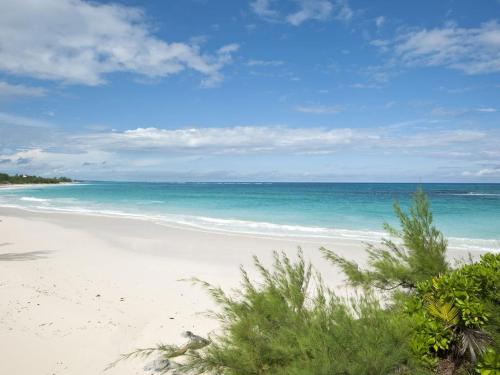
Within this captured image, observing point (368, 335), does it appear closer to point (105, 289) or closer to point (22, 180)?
point (105, 289)

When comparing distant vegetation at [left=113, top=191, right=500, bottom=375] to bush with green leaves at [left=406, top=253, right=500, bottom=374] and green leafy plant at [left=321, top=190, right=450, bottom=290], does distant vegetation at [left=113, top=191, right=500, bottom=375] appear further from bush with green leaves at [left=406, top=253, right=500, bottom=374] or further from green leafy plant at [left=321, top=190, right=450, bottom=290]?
green leafy plant at [left=321, top=190, right=450, bottom=290]

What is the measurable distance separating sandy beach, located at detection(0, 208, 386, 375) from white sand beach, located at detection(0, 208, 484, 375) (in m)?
0.02

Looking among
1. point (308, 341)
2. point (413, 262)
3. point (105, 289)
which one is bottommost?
point (105, 289)

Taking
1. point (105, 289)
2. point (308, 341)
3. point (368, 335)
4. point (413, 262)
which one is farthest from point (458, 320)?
point (105, 289)

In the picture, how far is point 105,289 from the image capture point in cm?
830

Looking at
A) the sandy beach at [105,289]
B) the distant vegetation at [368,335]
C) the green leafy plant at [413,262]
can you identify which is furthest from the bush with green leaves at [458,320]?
the sandy beach at [105,289]

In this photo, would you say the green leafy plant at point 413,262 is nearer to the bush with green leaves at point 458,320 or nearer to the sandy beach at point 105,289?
the sandy beach at point 105,289

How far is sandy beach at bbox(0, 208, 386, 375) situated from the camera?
5371mm

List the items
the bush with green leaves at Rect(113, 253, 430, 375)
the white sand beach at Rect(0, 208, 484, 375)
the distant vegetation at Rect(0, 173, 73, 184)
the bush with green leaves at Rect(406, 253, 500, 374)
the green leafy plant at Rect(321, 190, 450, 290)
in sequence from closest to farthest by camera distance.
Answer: the bush with green leaves at Rect(113, 253, 430, 375)
the bush with green leaves at Rect(406, 253, 500, 374)
the green leafy plant at Rect(321, 190, 450, 290)
the white sand beach at Rect(0, 208, 484, 375)
the distant vegetation at Rect(0, 173, 73, 184)

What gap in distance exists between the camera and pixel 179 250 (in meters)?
13.2

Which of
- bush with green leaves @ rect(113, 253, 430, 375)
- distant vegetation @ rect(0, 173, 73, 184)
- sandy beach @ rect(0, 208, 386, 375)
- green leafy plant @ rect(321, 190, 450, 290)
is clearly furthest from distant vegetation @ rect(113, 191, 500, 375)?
distant vegetation @ rect(0, 173, 73, 184)

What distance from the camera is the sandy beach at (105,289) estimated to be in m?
5.37

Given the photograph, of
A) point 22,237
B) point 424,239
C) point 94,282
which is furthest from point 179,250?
point 424,239

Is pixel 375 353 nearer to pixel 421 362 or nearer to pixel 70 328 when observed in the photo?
pixel 421 362
